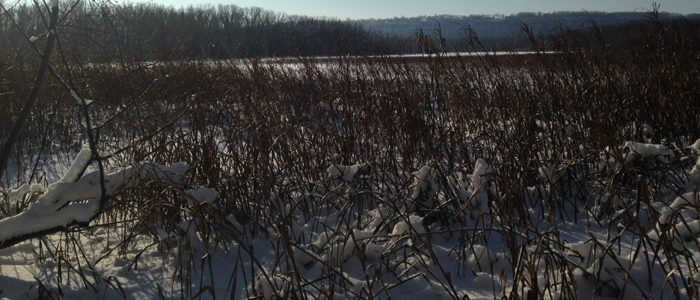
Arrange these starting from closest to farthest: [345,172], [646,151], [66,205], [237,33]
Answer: [66,205] < [646,151] < [345,172] < [237,33]

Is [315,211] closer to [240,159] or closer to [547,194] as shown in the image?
[240,159]

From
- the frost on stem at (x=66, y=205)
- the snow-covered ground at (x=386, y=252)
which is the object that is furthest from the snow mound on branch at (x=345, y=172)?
the frost on stem at (x=66, y=205)

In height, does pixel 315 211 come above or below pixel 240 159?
below

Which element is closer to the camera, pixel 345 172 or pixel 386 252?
pixel 386 252

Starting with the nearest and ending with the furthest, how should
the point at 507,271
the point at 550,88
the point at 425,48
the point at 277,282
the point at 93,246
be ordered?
the point at 277,282 → the point at 507,271 → the point at 93,246 → the point at 550,88 → the point at 425,48

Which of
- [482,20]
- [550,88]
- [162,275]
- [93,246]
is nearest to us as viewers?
[162,275]

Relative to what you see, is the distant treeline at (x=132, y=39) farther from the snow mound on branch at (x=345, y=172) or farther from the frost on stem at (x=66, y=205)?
the snow mound on branch at (x=345, y=172)

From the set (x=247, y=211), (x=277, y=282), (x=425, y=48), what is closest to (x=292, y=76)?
(x=425, y=48)

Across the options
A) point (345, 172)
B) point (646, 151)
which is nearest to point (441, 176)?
point (345, 172)

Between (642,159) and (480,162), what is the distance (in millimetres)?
865

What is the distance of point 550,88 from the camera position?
338 centimetres

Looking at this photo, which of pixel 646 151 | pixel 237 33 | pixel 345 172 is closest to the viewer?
pixel 646 151

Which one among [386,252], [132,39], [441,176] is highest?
[132,39]

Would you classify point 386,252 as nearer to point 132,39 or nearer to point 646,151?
point 646,151
